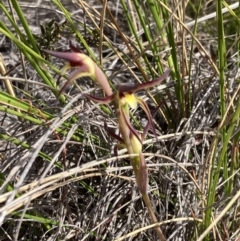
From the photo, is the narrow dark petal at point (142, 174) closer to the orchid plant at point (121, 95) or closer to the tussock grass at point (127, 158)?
the orchid plant at point (121, 95)

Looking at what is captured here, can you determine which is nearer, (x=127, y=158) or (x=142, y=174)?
(x=142, y=174)

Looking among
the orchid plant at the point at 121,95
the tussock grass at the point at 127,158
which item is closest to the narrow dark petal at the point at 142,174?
the orchid plant at the point at 121,95

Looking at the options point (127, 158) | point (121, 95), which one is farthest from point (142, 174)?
point (127, 158)

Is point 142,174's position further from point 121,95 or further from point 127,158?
point 127,158

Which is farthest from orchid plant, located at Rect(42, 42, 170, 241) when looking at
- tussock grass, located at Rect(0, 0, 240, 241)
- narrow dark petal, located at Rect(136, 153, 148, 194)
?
tussock grass, located at Rect(0, 0, 240, 241)

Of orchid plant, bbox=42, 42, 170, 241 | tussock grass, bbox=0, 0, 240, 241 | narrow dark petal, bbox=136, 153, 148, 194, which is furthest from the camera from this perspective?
tussock grass, bbox=0, 0, 240, 241

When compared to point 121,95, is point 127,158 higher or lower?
lower

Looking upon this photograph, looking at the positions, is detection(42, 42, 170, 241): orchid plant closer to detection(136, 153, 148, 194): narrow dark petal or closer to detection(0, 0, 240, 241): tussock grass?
detection(136, 153, 148, 194): narrow dark petal

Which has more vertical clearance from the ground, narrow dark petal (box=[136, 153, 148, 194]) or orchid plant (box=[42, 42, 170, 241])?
orchid plant (box=[42, 42, 170, 241])

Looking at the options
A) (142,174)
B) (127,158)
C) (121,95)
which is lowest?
(127,158)

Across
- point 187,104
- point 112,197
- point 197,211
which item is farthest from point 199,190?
point 187,104

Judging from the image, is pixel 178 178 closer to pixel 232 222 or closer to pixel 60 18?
pixel 232 222
